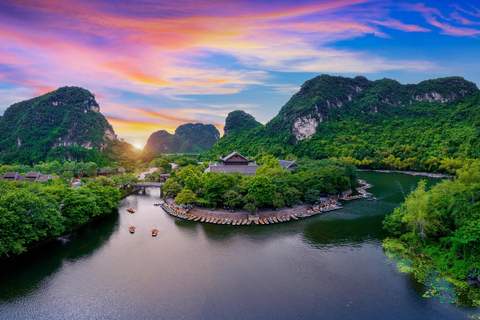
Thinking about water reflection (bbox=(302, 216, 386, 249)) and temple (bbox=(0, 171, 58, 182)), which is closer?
water reflection (bbox=(302, 216, 386, 249))

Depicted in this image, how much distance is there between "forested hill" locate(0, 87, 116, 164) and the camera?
342 ft

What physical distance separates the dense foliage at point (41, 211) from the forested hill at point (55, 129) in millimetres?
84301

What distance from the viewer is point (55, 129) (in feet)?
384

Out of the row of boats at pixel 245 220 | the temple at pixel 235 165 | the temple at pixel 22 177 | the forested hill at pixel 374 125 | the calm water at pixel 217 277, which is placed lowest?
the calm water at pixel 217 277

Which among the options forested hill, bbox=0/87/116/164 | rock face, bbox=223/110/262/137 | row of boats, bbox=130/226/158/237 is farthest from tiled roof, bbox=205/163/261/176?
rock face, bbox=223/110/262/137

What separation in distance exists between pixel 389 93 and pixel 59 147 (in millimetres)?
169291

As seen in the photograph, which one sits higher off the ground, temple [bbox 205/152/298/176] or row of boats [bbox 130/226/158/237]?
temple [bbox 205/152/298/176]

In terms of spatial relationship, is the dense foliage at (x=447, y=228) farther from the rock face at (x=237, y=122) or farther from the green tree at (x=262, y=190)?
the rock face at (x=237, y=122)

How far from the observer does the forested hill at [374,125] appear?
86.9 meters

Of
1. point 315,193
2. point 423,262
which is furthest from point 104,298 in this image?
point 315,193

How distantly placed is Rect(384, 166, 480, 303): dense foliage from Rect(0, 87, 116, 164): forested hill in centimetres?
11439

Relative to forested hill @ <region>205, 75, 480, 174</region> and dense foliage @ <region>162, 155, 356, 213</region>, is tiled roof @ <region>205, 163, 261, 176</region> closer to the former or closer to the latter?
dense foliage @ <region>162, 155, 356, 213</region>

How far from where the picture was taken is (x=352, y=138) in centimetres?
11169

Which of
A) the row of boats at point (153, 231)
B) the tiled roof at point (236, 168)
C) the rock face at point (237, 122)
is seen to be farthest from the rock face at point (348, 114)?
the row of boats at point (153, 231)
